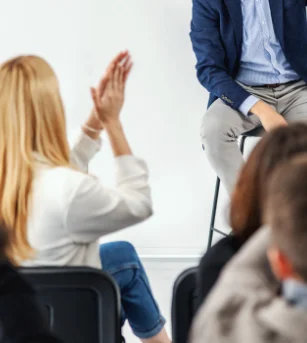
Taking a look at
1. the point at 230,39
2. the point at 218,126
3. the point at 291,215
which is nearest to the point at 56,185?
the point at 291,215

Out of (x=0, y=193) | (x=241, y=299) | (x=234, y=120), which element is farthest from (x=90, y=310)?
(x=234, y=120)

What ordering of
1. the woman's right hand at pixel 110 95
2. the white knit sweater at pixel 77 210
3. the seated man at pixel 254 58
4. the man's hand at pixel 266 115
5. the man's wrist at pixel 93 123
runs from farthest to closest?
the seated man at pixel 254 58, the man's hand at pixel 266 115, the man's wrist at pixel 93 123, the woman's right hand at pixel 110 95, the white knit sweater at pixel 77 210

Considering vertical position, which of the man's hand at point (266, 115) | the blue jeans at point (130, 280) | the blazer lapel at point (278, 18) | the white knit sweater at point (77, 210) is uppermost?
the blazer lapel at point (278, 18)

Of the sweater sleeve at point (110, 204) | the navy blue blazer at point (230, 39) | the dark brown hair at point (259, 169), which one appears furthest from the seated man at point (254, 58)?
the dark brown hair at point (259, 169)

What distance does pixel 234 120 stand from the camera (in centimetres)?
240

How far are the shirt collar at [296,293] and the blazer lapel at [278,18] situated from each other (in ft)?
5.95

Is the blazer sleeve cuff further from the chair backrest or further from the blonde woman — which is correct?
the chair backrest

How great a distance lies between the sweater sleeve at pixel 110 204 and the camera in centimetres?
143

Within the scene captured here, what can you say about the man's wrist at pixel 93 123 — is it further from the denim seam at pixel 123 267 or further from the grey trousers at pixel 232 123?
the grey trousers at pixel 232 123

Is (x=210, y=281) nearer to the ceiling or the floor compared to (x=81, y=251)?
nearer to the ceiling

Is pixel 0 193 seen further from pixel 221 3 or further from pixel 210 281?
pixel 221 3

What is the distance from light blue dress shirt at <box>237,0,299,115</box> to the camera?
8.16ft

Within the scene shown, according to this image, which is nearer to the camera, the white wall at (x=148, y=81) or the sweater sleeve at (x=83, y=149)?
the sweater sleeve at (x=83, y=149)

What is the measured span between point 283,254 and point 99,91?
1006 millimetres
